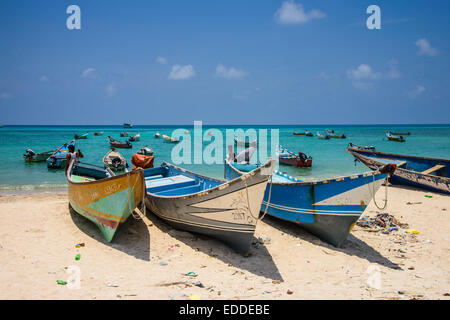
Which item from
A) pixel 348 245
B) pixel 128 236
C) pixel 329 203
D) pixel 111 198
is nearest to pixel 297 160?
pixel 348 245

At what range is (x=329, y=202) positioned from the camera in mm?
6984

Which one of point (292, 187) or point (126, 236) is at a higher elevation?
point (292, 187)

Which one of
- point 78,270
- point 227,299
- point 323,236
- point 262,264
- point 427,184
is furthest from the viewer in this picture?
point 427,184

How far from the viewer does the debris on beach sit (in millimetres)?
8422

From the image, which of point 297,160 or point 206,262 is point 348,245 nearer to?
point 206,262

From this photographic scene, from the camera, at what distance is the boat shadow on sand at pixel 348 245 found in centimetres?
654

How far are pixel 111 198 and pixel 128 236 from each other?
1.31 metres

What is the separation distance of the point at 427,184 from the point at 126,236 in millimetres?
12439

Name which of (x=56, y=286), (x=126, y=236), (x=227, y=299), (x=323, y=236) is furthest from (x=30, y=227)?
(x=323, y=236)

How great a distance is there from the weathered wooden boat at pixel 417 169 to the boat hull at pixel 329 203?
7.71 m

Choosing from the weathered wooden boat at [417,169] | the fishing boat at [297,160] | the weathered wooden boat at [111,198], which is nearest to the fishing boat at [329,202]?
the weathered wooden boat at [111,198]

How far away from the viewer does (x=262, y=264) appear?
20.4 ft
